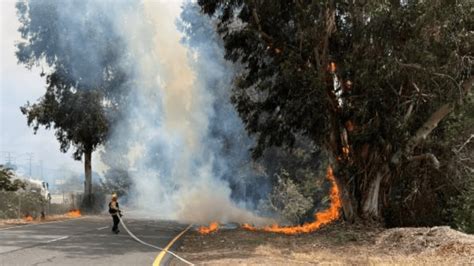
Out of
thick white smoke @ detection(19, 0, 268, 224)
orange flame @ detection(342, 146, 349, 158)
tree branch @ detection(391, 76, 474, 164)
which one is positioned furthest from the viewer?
thick white smoke @ detection(19, 0, 268, 224)

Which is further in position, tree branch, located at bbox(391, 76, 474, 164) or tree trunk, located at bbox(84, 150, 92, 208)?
tree trunk, located at bbox(84, 150, 92, 208)

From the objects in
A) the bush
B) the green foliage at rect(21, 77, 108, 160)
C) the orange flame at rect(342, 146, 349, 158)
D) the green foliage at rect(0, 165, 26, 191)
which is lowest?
the bush

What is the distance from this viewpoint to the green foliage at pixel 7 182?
3181 centimetres

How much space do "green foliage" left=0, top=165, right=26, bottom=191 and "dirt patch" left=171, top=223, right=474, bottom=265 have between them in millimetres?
17214

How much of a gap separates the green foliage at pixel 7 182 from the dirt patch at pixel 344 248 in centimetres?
→ 1721

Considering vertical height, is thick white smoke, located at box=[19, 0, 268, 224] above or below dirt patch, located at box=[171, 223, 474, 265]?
above

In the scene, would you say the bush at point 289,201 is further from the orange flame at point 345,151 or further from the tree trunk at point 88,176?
the orange flame at point 345,151

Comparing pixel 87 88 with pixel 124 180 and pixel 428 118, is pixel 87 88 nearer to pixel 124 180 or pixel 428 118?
pixel 428 118

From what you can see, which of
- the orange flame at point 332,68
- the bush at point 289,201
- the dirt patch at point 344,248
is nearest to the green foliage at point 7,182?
the dirt patch at point 344,248

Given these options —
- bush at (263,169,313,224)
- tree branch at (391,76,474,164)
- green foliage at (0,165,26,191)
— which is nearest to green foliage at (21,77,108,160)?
green foliage at (0,165,26,191)

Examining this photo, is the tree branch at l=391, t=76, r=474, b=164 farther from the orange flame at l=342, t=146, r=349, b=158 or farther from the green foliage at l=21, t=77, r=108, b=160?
the green foliage at l=21, t=77, r=108, b=160

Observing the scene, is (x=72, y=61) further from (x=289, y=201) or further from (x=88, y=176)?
(x=289, y=201)

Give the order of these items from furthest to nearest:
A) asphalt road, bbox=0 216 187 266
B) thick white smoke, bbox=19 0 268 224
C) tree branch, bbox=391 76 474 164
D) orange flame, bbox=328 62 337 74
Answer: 1. thick white smoke, bbox=19 0 268 224
2. orange flame, bbox=328 62 337 74
3. tree branch, bbox=391 76 474 164
4. asphalt road, bbox=0 216 187 266

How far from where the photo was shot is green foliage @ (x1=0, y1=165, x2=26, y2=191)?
31.8 m
